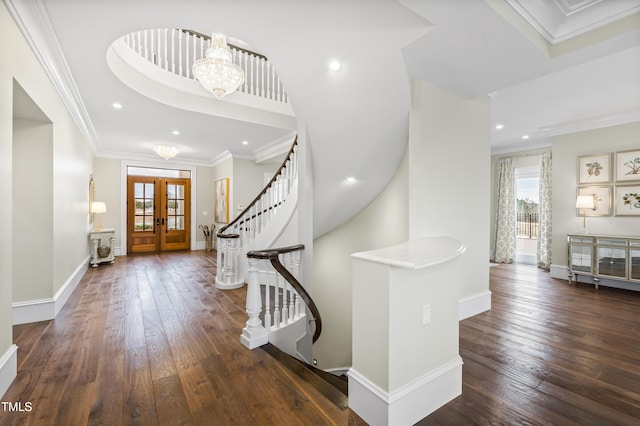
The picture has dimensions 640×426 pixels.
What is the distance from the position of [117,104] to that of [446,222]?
4972 millimetres

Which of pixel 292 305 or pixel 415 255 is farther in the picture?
pixel 292 305

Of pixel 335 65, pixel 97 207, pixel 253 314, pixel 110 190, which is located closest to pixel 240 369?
pixel 253 314

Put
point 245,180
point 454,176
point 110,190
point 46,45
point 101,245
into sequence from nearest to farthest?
point 46,45 < point 454,176 < point 101,245 < point 110,190 < point 245,180

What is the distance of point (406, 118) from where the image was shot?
114 inches

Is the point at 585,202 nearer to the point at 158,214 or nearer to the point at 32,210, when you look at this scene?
the point at 32,210

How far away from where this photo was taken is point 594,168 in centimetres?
484

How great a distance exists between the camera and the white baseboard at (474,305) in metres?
3.16

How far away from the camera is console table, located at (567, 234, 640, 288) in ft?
13.9

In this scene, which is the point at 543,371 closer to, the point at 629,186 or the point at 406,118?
the point at 406,118

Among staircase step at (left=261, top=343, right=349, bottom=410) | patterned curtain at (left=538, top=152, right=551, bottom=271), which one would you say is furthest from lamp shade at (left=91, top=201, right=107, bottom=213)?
patterned curtain at (left=538, top=152, right=551, bottom=271)

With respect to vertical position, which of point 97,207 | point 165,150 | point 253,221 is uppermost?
point 165,150

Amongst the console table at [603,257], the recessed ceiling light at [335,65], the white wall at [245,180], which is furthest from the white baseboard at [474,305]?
the white wall at [245,180]

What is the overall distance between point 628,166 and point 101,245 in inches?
396

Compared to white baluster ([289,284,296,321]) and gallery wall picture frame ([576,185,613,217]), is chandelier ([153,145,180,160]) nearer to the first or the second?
white baluster ([289,284,296,321])
